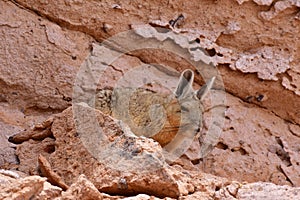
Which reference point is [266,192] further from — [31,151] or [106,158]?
[31,151]

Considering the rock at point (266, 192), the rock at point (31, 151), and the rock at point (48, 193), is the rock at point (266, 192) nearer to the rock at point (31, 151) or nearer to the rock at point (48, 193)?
the rock at point (48, 193)

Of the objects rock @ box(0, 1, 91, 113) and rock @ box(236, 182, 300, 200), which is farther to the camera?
rock @ box(0, 1, 91, 113)

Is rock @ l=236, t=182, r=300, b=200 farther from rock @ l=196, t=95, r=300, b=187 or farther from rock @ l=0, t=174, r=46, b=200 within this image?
rock @ l=196, t=95, r=300, b=187

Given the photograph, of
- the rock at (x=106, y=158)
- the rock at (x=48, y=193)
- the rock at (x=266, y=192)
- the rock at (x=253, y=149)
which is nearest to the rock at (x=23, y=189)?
the rock at (x=48, y=193)

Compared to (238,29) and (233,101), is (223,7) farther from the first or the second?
(233,101)

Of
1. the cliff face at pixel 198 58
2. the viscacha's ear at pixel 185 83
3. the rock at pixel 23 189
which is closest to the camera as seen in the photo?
the rock at pixel 23 189

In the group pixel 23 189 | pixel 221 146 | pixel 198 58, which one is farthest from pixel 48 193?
pixel 198 58

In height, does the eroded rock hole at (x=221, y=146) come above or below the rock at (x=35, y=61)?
below

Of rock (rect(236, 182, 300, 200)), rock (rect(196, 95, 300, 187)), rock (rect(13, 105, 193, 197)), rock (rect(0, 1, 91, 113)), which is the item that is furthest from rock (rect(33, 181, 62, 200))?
rock (rect(196, 95, 300, 187))

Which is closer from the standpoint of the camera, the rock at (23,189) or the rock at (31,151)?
the rock at (23,189)
